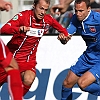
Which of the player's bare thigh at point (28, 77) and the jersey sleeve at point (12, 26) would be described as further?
the player's bare thigh at point (28, 77)

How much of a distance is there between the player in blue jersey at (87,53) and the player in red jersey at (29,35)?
28cm

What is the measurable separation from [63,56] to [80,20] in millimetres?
1393

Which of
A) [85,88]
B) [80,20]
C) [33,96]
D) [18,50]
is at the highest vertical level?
[80,20]

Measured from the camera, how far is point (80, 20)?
21.8 ft

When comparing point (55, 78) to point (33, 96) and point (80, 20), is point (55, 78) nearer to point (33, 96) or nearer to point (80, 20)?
point (33, 96)

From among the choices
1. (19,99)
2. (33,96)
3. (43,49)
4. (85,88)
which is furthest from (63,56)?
(19,99)

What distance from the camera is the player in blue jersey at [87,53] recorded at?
21.6 ft

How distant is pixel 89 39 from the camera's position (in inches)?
265

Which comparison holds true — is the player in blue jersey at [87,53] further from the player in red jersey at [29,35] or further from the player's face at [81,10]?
the player in red jersey at [29,35]

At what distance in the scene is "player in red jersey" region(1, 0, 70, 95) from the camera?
6.61 metres

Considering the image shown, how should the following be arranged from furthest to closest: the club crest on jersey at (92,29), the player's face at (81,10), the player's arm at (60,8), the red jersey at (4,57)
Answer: the player's arm at (60,8) → the club crest on jersey at (92,29) → the player's face at (81,10) → the red jersey at (4,57)

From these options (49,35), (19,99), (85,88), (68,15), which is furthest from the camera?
(68,15)

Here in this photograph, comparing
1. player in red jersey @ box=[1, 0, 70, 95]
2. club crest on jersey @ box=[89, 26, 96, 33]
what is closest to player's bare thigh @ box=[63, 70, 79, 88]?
player in red jersey @ box=[1, 0, 70, 95]

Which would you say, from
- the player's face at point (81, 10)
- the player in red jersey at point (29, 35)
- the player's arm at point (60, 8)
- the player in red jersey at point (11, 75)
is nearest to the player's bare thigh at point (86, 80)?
the player in red jersey at point (29, 35)
